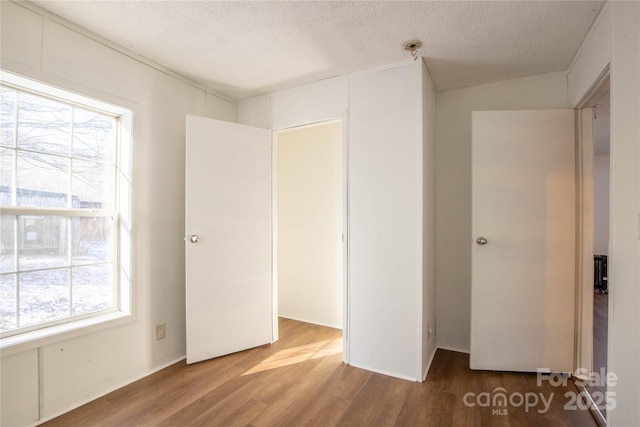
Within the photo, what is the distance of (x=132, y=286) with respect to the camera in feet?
7.20

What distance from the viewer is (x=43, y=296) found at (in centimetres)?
185

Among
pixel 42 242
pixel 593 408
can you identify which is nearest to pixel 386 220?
pixel 593 408

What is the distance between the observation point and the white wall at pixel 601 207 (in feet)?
14.5

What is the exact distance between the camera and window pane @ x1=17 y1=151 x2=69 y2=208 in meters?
1.76

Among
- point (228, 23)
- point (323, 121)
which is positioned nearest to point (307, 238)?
point (323, 121)

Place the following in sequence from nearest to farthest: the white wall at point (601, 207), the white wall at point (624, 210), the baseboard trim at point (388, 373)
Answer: the white wall at point (624, 210), the baseboard trim at point (388, 373), the white wall at point (601, 207)

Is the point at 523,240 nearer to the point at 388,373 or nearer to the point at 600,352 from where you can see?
the point at 600,352

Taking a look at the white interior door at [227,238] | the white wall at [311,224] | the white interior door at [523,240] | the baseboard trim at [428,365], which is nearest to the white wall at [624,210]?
the white interior door at [523,240]

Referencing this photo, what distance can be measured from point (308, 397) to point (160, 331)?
1.27 m

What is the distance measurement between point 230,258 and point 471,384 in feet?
6.78

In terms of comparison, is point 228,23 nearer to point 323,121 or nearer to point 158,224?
point 323,121

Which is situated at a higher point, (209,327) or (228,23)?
(228,23)

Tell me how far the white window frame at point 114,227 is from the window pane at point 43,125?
51 mm

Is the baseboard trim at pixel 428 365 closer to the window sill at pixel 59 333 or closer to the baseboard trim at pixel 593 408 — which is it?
the baseboard trim at pixel 593 408
